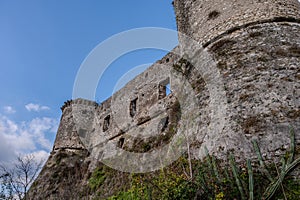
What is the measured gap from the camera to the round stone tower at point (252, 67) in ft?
17.8

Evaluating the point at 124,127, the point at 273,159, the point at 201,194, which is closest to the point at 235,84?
the point at 273,159

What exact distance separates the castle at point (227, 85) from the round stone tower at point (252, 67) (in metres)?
0.02

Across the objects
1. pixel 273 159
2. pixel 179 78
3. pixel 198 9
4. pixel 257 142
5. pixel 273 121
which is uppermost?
pixel 198 9

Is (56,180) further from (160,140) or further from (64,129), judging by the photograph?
(160,140)

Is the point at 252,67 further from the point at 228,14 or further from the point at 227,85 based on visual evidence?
the point at 228,14

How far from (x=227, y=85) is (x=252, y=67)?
775mm

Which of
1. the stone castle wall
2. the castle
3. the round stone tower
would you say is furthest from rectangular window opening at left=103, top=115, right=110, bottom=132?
the round stone tower

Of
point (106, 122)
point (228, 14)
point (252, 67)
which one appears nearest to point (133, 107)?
point (106, 122)

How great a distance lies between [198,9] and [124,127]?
23.7ft

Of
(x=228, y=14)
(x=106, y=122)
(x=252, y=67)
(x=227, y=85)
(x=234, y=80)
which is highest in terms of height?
(x=106, y=122)

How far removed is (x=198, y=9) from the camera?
937 centimetres

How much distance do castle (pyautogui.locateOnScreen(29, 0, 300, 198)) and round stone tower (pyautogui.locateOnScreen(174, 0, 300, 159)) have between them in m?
0.02

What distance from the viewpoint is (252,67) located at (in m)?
6.71

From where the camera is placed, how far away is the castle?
556cm
